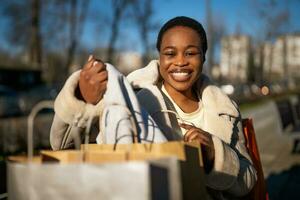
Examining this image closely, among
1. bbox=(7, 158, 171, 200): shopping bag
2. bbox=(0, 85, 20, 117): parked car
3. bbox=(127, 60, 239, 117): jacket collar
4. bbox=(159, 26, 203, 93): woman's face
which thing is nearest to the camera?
bbox=(7, 158, 171, 200): shopping bag

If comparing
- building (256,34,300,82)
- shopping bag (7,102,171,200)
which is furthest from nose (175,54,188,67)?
building (256,34,300,82)

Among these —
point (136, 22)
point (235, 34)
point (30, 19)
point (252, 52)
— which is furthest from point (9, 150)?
point (252, 52)

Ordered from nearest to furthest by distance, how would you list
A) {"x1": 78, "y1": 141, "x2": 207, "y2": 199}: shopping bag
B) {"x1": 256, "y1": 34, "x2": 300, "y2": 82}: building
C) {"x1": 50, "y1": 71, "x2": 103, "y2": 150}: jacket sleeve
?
{"x1": 78, "y1": 141, "x2": 207, "y2": 199}: shopping bag, {"x1": 50, "y1": 71, "x2": 103, "y2": 150}: jacket sleeve, {"x1": 256, "y1": 34, "x2": 300, "y2": 82}: building

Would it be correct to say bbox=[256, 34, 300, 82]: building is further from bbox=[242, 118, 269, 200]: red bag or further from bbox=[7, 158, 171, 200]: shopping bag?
bbox=[7, 158, 171, 200]: shopping bag

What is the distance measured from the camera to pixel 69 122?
2.03 meters

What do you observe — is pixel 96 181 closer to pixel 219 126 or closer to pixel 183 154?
pixel 183 154

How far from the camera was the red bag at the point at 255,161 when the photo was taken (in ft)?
8.34

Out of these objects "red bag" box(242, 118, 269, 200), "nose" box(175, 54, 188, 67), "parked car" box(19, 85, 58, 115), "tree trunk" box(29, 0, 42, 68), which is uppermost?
"tree trunk" box(29, 0, 42, 68)

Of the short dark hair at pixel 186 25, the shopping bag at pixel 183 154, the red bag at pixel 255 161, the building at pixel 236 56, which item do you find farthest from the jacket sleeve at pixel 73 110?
the building at pixel 236 56

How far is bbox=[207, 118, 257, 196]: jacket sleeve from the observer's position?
81.8 inches

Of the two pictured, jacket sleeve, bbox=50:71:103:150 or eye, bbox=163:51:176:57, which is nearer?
jacket sleeve, bbox=50:71:103:150

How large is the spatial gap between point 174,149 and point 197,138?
1.21 feet

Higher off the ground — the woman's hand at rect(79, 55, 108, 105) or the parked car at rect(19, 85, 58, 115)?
the parked car at rect(19, 85, 58, 115)

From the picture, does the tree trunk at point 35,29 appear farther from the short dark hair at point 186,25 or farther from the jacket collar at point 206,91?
the short dark hair at point 186,25
